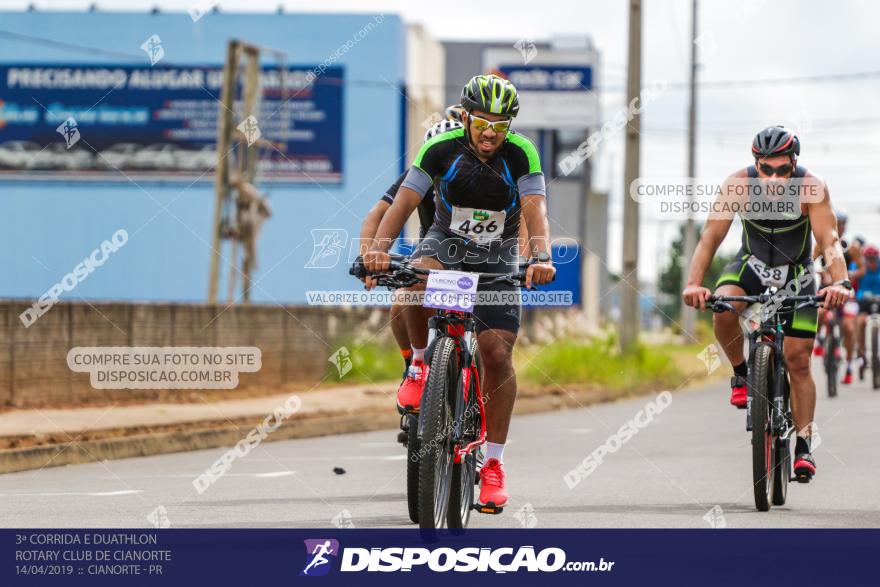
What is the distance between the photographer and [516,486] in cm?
1102

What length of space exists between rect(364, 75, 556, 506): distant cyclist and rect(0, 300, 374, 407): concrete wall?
8869 mm

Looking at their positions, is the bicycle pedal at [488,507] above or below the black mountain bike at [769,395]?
below

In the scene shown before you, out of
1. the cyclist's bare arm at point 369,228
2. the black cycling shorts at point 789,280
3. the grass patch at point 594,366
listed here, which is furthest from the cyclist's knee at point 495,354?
the grass patch at point 594,366

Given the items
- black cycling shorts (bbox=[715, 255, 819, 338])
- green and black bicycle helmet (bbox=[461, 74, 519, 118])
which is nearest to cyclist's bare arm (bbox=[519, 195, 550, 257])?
green and black bicycle helmet (bbox=[461, 74, 519, 118])

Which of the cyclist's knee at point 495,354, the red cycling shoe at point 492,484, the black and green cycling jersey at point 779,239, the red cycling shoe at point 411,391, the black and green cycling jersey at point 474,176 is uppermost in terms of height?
the black and green cycling jersey at point 474,176

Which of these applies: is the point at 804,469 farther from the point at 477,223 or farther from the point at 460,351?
the point at 460,351

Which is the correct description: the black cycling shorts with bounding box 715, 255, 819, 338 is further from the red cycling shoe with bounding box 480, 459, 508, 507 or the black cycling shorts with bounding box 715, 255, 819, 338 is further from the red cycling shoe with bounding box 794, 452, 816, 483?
the red cycling shoe with bounding box 480, 459, 508, 507

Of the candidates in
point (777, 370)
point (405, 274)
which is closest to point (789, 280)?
point (777, 370)

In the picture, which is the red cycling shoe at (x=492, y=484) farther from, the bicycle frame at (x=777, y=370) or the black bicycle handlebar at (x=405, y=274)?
the bicycle frame at (x=777, y=370)

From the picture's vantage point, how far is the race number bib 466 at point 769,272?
9773 mm

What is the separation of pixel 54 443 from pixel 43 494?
3096 millimetres

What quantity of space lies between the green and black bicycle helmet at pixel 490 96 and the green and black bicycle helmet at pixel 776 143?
2.14m

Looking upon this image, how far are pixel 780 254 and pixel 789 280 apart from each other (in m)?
0.16

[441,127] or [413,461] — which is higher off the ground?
[441,127]
